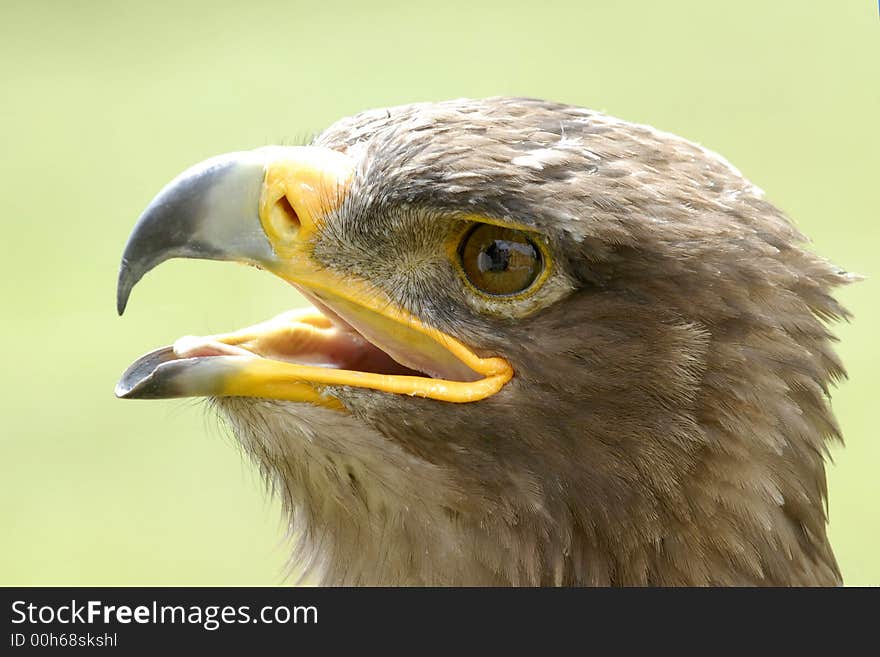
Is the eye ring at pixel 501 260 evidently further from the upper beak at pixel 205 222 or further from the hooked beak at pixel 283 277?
the upper beak at pixel 205 222

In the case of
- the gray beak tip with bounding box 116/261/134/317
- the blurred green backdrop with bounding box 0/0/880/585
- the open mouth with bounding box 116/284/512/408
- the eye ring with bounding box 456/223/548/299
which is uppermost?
the eye ring with bounding box 456/223/548/299

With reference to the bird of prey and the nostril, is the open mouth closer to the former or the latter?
the bird of prey

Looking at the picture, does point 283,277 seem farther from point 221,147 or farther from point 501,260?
point 221,147

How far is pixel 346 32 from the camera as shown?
11.7m

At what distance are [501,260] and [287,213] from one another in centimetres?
44

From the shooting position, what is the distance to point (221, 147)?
32.0 feet

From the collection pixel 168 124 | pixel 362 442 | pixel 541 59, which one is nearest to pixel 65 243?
pixel 168 124

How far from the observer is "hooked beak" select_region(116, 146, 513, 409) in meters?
2.80

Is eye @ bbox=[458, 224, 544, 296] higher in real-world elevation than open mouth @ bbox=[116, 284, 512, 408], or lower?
higher

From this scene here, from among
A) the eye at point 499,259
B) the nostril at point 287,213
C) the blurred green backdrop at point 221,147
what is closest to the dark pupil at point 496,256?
the eye at point 499,259

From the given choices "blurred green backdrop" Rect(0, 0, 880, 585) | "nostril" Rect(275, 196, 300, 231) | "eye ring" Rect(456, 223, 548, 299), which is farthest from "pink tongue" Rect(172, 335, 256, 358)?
"blurred green backdrop" Rect(0, 0, 880, 585)

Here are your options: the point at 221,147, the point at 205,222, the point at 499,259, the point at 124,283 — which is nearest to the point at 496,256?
the point at 499,259

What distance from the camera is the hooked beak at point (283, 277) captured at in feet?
9.18

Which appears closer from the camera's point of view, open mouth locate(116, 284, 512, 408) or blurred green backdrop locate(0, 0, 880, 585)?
open mouth locate(116, 284, 512, 408)
